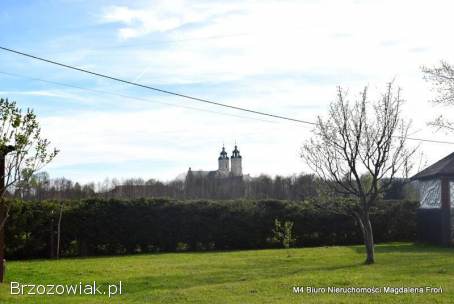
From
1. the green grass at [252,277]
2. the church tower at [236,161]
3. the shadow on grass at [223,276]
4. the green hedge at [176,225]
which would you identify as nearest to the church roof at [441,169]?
the green hedge at [176,225]

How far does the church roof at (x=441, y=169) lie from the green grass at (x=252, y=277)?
6.01 metres

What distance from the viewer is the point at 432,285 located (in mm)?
11266

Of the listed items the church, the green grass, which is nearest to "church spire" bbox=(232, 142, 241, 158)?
the church

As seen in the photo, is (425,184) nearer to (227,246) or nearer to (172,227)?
(227,246)

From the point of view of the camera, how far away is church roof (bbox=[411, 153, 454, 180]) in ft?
79.7

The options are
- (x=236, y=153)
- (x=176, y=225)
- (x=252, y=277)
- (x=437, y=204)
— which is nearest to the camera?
(x=252, y=277)

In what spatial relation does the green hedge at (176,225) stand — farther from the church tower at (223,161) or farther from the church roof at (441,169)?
the church tower at (223,161)

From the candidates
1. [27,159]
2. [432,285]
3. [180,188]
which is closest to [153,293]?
[27,159]

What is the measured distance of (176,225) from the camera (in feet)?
80.8

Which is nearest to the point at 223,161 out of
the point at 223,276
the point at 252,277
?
the point at 223,276

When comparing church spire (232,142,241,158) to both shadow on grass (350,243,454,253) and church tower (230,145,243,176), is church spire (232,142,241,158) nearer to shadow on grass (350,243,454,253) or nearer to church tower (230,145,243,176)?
church tower (230,145,243,176)

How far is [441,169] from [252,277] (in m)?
14.7

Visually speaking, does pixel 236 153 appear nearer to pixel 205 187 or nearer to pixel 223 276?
pixel 205 187

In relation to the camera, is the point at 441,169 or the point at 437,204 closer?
the point at 441,169
